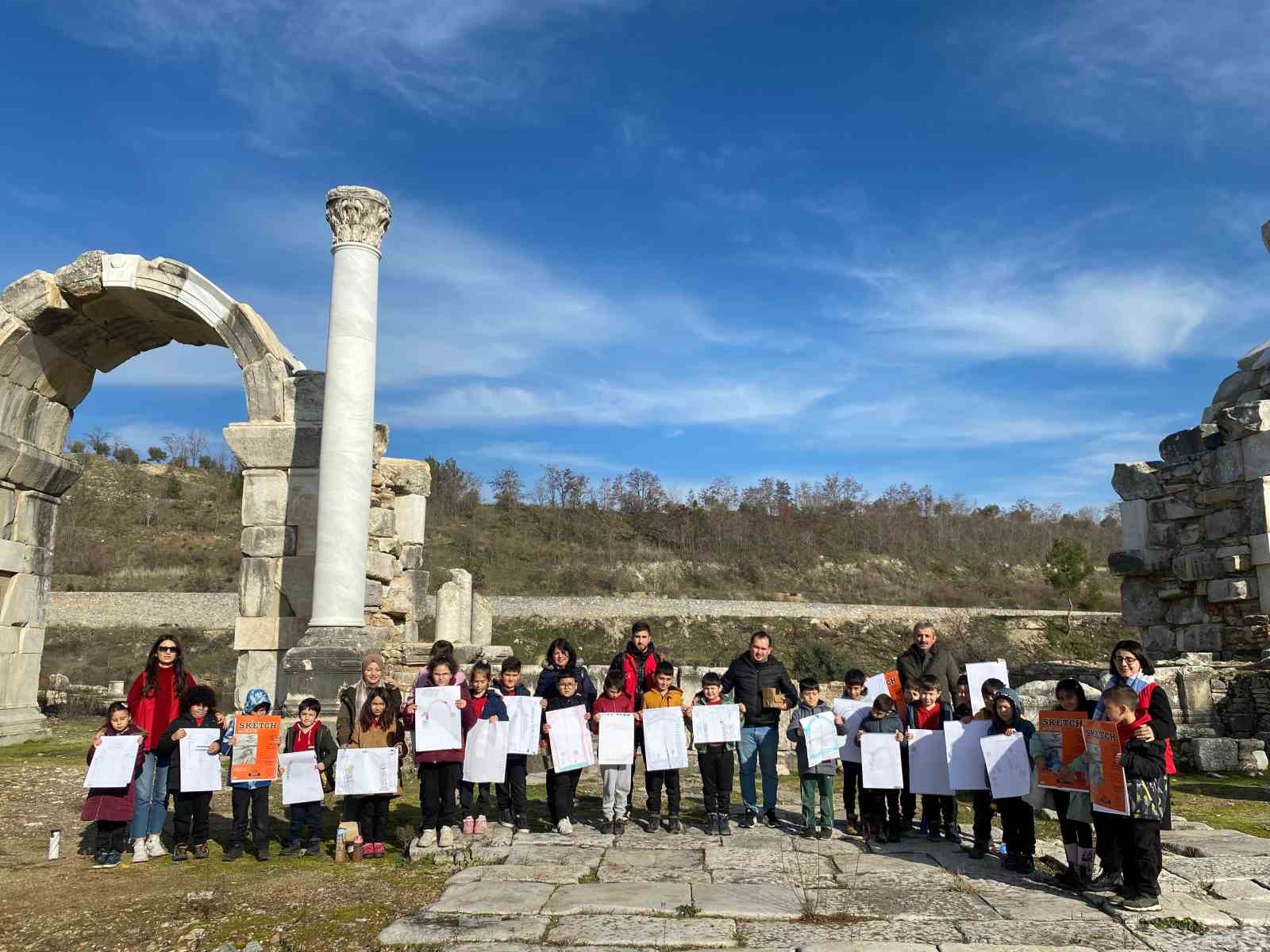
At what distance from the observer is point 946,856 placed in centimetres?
611

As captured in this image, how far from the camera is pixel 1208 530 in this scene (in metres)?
12.5

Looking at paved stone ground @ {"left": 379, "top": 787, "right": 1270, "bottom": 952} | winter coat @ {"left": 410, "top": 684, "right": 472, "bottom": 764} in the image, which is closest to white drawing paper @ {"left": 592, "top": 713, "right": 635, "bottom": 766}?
paved stone ground @ {"left": 379, "top": 787, "right": 1270, "bottom": 952}

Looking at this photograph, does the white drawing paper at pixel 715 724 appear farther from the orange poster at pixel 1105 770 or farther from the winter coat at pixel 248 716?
the winter coat at pixel 248 716

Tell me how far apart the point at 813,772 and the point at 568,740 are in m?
1.77

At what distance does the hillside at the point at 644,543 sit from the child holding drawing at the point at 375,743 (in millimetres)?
36411

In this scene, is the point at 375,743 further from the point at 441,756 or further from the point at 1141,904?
the point at 1141,904

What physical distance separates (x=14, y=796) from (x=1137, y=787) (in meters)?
8.82

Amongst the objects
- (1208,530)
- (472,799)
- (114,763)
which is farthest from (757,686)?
(1208,530)

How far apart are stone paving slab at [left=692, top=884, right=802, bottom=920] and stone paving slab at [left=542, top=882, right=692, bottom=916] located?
0.09 metres

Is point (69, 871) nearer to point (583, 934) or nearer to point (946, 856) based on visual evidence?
point (583, 934)

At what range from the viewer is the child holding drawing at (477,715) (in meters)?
6.57

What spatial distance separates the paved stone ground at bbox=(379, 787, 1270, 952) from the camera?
173 inches

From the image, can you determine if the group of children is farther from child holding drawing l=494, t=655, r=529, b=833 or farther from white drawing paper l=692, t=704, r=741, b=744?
white drawing paper l=692, t=704, r=741, b=744

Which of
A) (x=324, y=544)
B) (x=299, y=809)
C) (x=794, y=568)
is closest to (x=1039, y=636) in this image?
(x=794, y=568)
